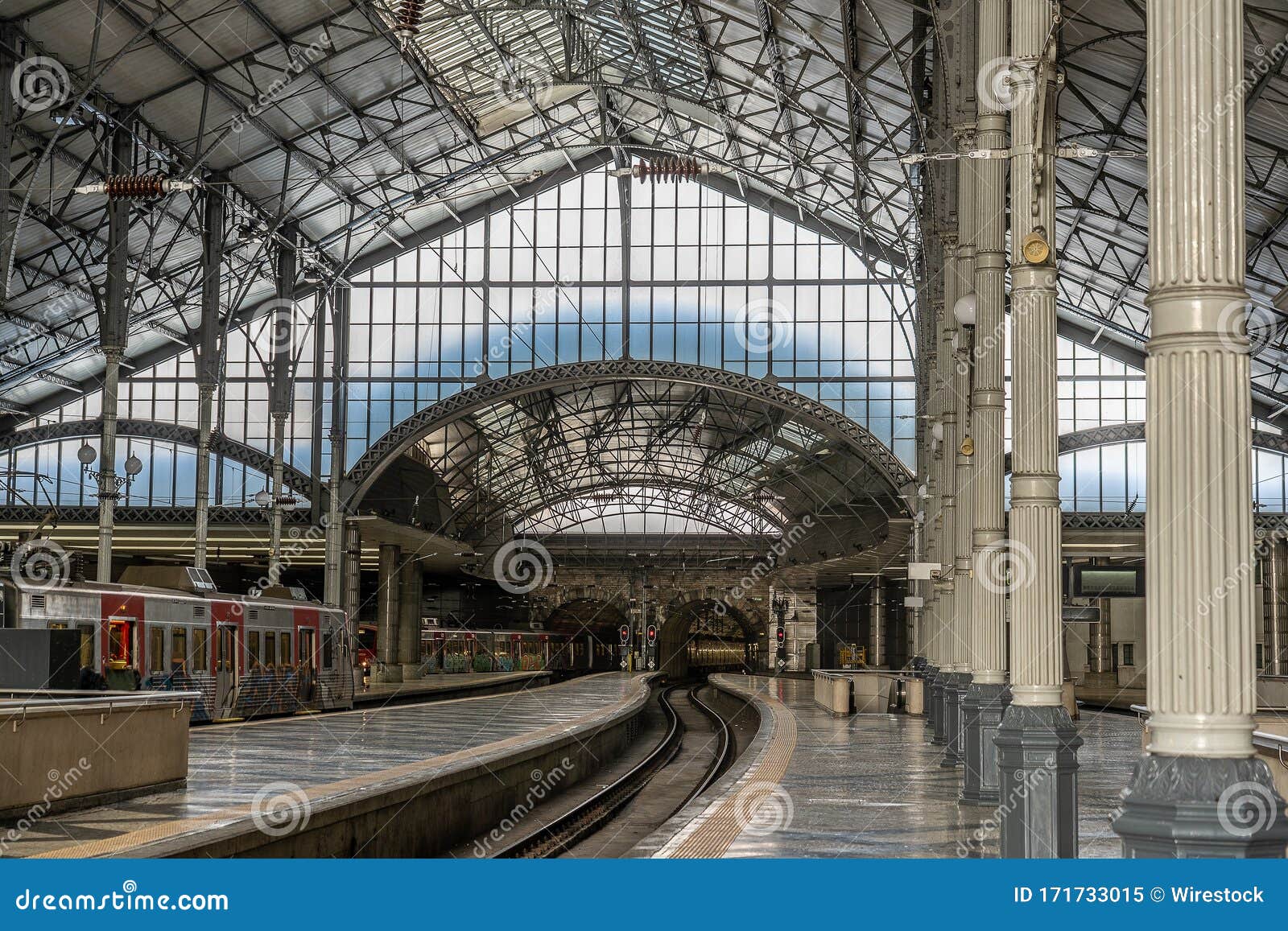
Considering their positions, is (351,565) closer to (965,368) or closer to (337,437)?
(337,437)

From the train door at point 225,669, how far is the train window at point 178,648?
4.48 feet

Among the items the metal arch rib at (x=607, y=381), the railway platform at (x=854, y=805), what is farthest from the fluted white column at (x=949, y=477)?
the metal arch rib at (x=607, y=381)

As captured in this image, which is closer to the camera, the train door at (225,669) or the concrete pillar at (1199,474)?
the concrete pillar at (1199,474)

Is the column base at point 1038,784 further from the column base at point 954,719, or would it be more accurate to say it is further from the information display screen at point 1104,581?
the information display screen at point 1104,581

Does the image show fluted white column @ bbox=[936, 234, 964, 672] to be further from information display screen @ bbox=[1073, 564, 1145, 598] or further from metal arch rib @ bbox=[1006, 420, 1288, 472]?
metal arch rib @ bbox=[1006, 420, 1288, 472]

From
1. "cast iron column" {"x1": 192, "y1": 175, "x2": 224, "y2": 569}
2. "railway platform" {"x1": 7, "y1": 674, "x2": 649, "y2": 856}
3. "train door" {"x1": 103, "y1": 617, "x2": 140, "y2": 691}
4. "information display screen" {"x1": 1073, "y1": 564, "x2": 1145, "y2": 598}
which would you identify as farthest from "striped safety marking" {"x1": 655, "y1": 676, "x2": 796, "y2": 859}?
"cast iron column" {"x1": 192, "y1": 175, "x2": 224, "y2": 569}

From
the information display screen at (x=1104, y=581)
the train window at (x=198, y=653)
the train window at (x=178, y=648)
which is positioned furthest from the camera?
the information display screen at (x=1104, y=581)

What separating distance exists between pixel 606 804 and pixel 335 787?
29.3 feet

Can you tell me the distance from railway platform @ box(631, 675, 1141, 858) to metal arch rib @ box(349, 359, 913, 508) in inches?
810

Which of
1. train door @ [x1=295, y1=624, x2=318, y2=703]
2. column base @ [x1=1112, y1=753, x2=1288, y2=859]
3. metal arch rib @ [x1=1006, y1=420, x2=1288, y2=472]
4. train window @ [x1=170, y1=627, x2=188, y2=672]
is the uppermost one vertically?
metal arch rib @ [x1=1006, y1=420, x2=1288, y2=472]

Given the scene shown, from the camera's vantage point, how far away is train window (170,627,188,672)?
2645 centimetres

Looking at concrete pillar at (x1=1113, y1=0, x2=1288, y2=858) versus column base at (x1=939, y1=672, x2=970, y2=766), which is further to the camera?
column base at (x1=939, y1=672, x2=970, y2=766)

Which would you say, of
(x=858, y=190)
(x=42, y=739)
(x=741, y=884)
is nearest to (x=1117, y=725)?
(x=858, y=190)

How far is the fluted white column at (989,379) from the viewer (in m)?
13.9
